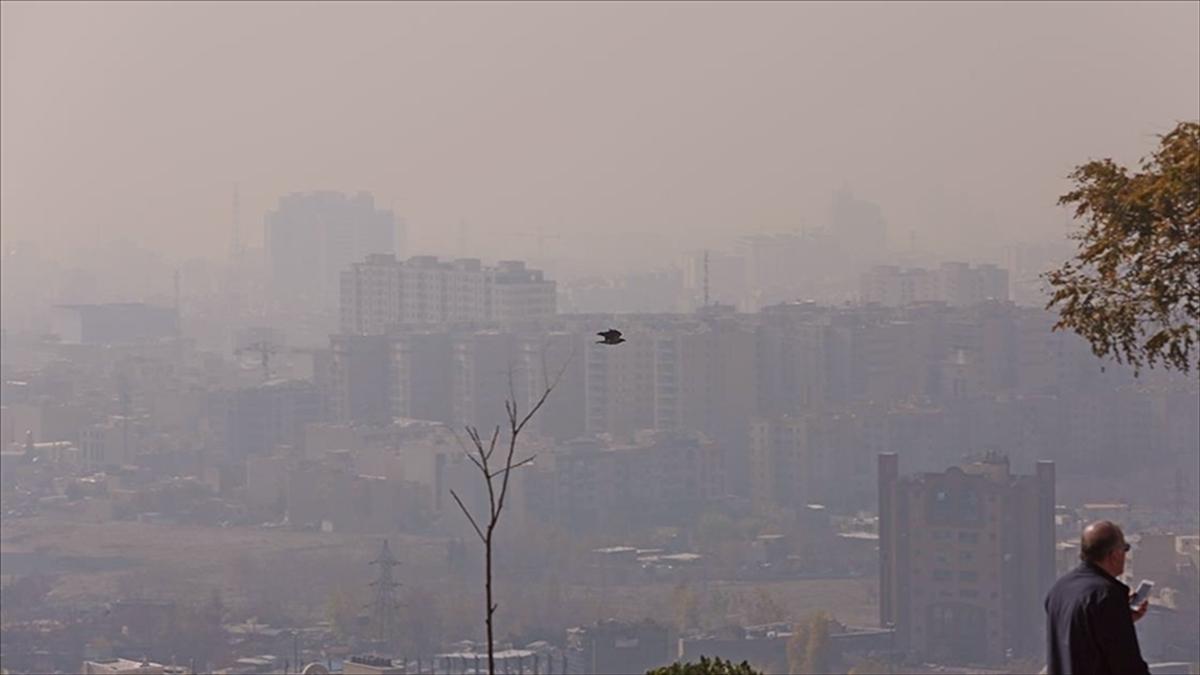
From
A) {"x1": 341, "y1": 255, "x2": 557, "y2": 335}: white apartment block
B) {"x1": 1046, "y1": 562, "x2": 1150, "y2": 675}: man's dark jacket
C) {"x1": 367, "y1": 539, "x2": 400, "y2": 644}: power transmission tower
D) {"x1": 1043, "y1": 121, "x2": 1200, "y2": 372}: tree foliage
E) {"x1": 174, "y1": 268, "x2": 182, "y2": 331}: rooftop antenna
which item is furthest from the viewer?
{"x1": 174, "y1": 268, "x2": 182, "y2": 331}: rooftop antenna

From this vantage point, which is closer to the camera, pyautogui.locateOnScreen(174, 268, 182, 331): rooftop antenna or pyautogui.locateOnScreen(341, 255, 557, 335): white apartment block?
pyautogui.locateOnScreen(341, 255, 557, 335): white apartment block

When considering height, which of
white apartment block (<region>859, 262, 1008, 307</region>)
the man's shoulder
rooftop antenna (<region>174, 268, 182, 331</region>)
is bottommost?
the man's shoulder

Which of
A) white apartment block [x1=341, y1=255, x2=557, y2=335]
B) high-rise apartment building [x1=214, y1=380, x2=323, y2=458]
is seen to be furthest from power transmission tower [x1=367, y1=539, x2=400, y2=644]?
white apartment block [x1=341, y1=255, x2=557, y2=335]

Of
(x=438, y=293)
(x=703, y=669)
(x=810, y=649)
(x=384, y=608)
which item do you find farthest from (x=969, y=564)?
(x=438, y=293)

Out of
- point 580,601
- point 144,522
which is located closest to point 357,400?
point 144,522

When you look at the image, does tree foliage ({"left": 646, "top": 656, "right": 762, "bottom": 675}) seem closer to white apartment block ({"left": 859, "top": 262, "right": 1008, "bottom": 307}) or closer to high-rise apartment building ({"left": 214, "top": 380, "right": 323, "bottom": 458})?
white apartment block ({"left": 859, "top": 262, "right": 1008, "bottom": 307})

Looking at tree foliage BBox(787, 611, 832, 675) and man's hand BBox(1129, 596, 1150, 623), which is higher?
man's hand BBox(1129, 596, 1150, 623)

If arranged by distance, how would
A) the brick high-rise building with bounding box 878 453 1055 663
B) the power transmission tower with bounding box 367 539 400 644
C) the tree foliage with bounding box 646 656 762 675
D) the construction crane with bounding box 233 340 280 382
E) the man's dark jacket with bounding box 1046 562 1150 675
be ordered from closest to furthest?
1. the man's dark jacket with bounding box 1046 562 1150 675
2. the tree foliage with bounding box 646 656 762 675
3. the brick high-rise building with bounding box 878 453 1055 663
4. the power transmission tower with bounding box 367 539 400 644
5. the construction crane with bounding box 233 340 280 382

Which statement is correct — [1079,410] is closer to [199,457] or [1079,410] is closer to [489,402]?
[489,402]
